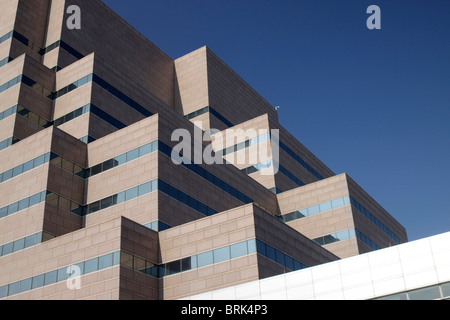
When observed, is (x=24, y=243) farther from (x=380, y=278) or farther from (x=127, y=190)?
(x=380, y=278)

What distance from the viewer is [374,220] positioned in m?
75.5

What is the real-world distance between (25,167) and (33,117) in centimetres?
1272

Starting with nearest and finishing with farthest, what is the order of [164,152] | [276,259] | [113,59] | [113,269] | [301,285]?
[301,285]
[113,269]
[276,259]
[164,152]
[113,59]

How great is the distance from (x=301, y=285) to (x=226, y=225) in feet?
45.4

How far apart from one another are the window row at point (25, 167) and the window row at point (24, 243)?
7.92m

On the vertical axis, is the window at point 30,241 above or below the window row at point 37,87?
below

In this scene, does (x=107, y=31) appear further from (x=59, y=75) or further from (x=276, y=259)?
(x=276, y=259)

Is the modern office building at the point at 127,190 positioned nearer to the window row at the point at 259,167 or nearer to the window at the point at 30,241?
the window at the point at 30,241

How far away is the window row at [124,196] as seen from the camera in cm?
5162

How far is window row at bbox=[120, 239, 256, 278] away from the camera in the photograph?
4347cm

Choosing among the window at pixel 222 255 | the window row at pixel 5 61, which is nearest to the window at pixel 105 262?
the window at pixel 222 255

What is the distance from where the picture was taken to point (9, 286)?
4806cm

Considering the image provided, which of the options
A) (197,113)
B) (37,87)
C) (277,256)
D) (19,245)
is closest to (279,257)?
(277,256)

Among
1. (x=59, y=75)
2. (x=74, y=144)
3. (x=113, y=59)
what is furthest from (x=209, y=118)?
(x=74, y=144)
